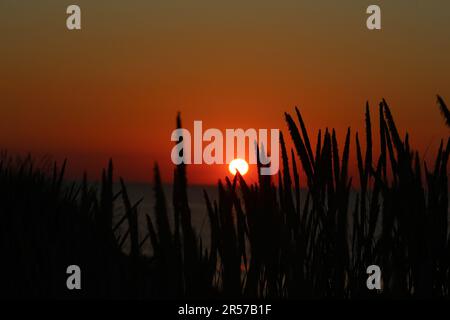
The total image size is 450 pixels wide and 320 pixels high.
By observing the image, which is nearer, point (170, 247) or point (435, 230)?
point (170, 247)

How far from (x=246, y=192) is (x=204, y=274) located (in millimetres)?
245

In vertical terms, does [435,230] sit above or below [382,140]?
below

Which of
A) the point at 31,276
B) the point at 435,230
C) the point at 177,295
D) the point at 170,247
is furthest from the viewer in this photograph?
the point at 31,276

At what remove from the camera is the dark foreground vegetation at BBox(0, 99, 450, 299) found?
147cm

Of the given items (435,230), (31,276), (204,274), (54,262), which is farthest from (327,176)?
(31,276)

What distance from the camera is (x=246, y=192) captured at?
66.1 inches

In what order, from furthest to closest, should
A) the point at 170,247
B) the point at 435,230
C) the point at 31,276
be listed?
the point at 31,276, the point at 435,230, the point at 170,247

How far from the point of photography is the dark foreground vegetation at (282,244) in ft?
4.84

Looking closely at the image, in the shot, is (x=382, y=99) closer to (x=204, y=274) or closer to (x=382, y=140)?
(x=382, y=140)

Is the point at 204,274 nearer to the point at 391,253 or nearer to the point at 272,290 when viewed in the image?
the point at 272,290

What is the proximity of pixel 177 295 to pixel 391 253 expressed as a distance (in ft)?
2.04

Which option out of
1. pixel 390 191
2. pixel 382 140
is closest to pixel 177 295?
pixel 390 191

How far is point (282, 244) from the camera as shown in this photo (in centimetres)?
147
